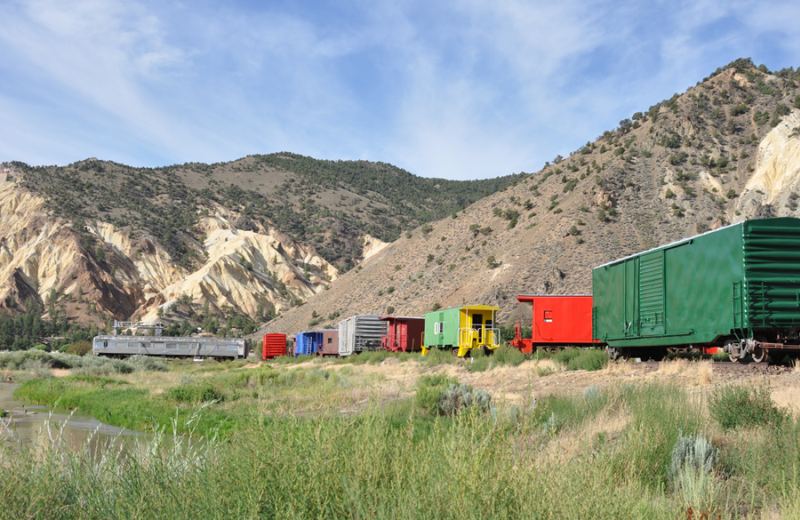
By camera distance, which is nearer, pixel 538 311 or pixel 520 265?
pixel 538 311

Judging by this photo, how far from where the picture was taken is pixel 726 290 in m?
13.8

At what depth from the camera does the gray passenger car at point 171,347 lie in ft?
158

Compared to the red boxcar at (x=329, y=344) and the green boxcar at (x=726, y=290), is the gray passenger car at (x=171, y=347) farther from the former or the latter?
the green boxcar at (x=726, y=290)

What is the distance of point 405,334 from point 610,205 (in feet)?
77.9

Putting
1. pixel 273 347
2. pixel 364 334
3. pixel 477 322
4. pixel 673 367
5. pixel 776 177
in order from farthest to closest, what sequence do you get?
pixel 273 347
pixel 776 177
pixel 364 334
pixel 477 322
pixel 673 367

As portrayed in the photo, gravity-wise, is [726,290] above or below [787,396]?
above

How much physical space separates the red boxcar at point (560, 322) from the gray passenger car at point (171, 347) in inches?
1224

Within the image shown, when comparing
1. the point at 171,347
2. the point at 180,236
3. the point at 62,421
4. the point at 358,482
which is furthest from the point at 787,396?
the point at 180,236

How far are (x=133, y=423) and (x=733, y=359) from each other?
49.2 feet

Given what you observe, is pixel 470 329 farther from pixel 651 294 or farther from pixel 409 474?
pixel 409 474

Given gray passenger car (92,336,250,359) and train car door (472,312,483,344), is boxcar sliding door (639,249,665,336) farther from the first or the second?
gray passenger car (92,336,250,359)

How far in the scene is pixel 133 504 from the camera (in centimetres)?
442

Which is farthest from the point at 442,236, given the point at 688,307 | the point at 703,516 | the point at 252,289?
the point at 703,516

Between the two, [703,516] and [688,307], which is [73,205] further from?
[703,516]
